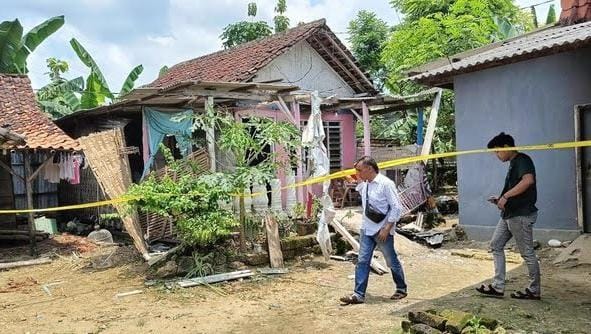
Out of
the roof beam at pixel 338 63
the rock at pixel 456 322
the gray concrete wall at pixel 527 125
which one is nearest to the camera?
the rock at pixel 456 322

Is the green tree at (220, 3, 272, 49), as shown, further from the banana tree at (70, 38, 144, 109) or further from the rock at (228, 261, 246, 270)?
the rock at (228, 261, 246, 270)

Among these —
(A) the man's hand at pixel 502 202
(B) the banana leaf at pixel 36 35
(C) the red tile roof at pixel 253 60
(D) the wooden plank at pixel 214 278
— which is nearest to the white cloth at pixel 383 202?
(A) the man's hand at pixel 502 202

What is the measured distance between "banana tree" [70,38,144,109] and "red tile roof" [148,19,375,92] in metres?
1.31

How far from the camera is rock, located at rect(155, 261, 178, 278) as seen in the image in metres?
7.60

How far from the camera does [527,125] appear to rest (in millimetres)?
8906

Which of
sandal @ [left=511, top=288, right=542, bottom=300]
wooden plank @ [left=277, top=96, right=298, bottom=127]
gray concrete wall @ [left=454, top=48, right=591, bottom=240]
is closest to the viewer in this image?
sandal @ [left=511, top=288, right=542, bottom=300]

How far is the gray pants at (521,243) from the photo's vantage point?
5.61 m

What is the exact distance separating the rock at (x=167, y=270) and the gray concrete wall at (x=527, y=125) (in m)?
5.44

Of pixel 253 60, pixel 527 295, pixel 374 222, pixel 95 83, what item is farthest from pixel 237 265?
pixel 95 83

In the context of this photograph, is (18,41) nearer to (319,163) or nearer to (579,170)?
(319,163)

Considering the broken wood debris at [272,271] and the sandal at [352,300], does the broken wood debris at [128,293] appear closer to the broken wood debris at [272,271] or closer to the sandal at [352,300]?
the broken wood debris at [272,271]

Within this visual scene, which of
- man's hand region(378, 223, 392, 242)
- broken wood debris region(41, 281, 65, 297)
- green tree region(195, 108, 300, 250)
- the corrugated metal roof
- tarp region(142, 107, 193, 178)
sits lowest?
broken wood debris region(41, 281, 65, 297)

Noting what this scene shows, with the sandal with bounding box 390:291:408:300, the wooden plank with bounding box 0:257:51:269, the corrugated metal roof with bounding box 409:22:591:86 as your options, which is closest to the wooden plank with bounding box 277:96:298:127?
the corrugated metal roof with bounding box 409:22:591:86

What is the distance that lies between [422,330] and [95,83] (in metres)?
14.9
